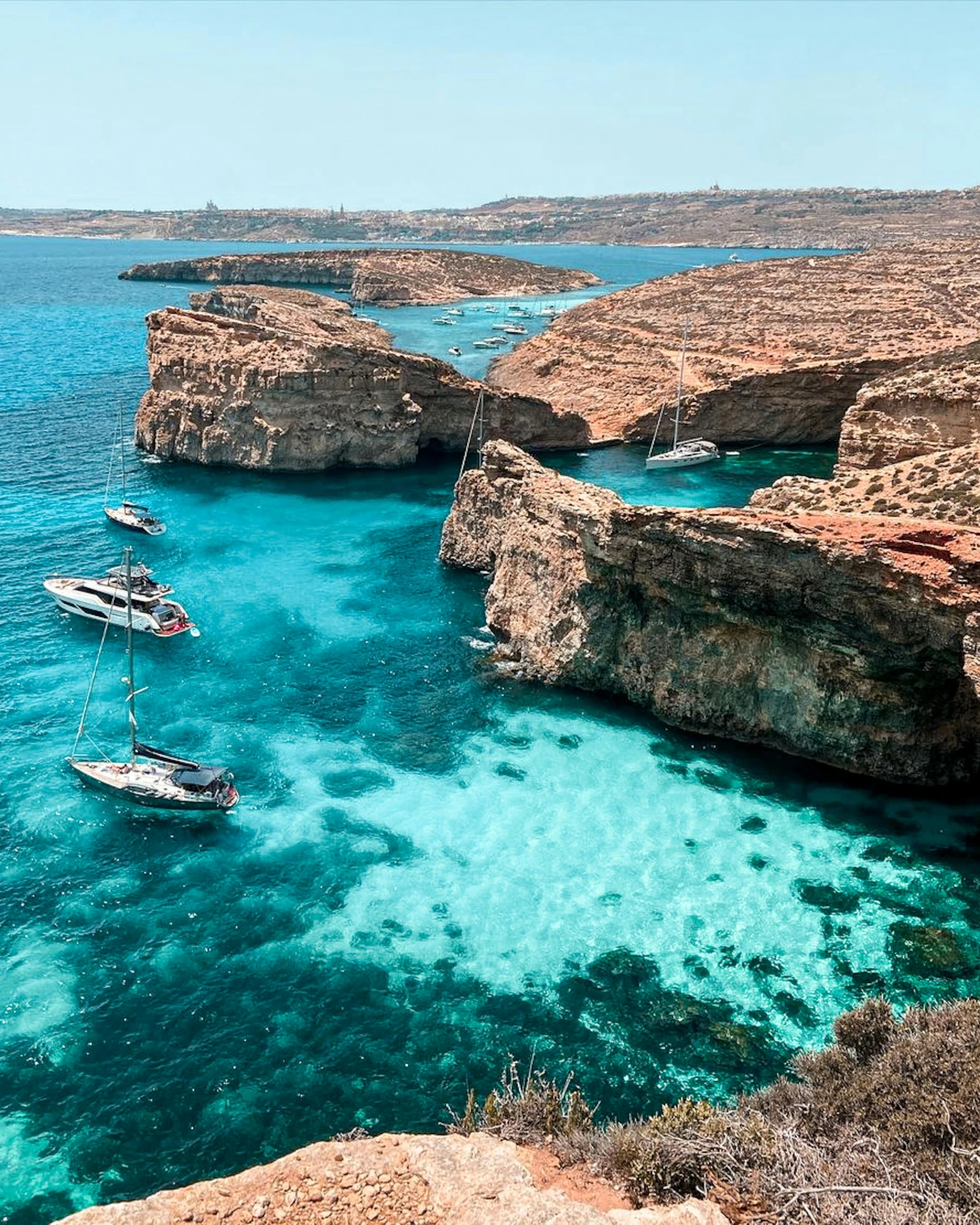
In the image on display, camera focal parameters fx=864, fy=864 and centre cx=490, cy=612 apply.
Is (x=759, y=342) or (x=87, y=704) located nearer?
(x=87, y=704)

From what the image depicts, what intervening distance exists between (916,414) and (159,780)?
38.9 metres

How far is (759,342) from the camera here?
83.6 m

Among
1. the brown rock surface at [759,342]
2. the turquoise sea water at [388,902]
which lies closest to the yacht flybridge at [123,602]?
the turquoise sea water at [388,902]

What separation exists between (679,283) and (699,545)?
279ft

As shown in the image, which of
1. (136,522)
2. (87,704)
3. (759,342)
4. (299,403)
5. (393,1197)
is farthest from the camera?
(759,342)

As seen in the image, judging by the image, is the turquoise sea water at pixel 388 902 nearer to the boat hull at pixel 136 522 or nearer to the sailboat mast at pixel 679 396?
the boat hull at pixel 136 522

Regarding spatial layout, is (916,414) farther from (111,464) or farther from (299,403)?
(111,464)

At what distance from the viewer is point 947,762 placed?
104ft

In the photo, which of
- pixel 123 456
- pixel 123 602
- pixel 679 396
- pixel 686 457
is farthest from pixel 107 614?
pixel 679 396

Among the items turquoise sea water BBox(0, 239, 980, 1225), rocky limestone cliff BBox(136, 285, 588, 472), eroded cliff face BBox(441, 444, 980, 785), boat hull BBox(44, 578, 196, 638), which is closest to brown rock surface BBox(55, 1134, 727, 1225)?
turquoise sea water BBox(0, 239, 980, 1225)

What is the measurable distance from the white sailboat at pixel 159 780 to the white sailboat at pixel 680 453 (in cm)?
4688

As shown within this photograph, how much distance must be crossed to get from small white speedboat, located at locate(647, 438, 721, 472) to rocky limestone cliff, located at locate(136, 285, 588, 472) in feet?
32.2

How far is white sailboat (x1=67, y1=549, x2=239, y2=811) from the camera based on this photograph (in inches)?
1171

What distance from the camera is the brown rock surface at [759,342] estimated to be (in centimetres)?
7544
